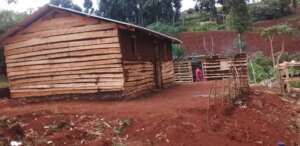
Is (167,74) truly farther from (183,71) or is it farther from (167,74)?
(183,71)

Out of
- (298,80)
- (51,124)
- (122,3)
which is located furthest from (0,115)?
(122,3)

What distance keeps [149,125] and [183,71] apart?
22.5 meters

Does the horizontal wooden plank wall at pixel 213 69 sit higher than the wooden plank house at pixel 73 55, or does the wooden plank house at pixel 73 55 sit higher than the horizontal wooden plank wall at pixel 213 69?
the wooden plank house at pixel 73 55

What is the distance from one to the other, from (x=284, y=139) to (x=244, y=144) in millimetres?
1809

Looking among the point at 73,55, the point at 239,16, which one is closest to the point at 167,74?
the point at 73,55

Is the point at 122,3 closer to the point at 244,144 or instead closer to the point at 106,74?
the point at 106,74

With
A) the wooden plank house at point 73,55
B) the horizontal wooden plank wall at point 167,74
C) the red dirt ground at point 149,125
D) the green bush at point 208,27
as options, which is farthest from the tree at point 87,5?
the red dirt ground at point 149,125

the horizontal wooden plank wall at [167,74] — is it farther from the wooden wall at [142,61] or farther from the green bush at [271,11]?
the green bush at [271,11]

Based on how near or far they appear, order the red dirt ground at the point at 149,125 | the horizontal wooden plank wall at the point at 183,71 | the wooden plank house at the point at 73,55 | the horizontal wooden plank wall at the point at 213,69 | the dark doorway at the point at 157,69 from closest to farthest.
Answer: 1. the red dirt ground at the point at 149,125
2. the wooden plank house at the point at 73,55
3. the dark doorway at the point at 157,69
4. the horizontal wooden plank wall at the point at 213,69
5. the horizontal wooden plank wall at the point at 183,71

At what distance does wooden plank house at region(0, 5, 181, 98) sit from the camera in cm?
1585

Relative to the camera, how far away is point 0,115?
508 inches

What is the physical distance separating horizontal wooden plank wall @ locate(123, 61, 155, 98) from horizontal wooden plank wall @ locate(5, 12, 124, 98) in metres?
0.63

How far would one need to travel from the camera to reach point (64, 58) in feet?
55.1

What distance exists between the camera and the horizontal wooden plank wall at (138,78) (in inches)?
641
